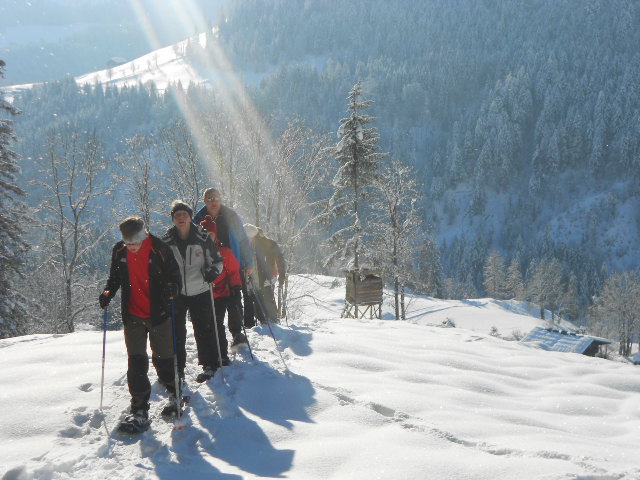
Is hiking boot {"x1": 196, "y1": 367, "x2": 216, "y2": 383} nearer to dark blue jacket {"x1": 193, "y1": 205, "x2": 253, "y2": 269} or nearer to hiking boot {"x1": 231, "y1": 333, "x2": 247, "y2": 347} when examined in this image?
hiking boot {"x1": 231, "y1": 333, "x2": 247, "y2": 347}

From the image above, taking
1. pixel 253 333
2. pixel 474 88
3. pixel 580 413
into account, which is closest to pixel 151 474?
pixel 253 333

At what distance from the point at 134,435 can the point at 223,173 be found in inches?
544

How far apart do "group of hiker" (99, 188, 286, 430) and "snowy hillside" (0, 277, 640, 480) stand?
36 cm

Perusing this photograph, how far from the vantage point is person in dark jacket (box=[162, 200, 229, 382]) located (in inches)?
182

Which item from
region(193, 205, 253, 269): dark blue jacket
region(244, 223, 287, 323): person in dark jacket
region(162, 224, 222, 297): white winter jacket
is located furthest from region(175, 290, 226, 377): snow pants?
region(244, 223, 287, 323): person in dark jacket

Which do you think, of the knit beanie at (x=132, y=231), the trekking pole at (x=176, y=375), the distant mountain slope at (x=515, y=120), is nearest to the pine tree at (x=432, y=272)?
the distant mountain slope at (x=515, y=120)

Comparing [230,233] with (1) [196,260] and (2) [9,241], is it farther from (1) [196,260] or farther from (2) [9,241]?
(2) [9,241]

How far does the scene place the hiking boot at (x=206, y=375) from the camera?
16.4ft

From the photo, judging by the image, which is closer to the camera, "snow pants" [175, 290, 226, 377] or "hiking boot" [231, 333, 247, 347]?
"snow pants" [175, 290, 226, 377]

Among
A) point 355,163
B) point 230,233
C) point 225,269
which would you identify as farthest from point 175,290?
point 355,163

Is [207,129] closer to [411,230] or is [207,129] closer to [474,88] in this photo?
[411,230]

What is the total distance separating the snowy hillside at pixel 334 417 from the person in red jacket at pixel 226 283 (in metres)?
0.67

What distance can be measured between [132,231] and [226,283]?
203 cm

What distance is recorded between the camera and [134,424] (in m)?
3.91
